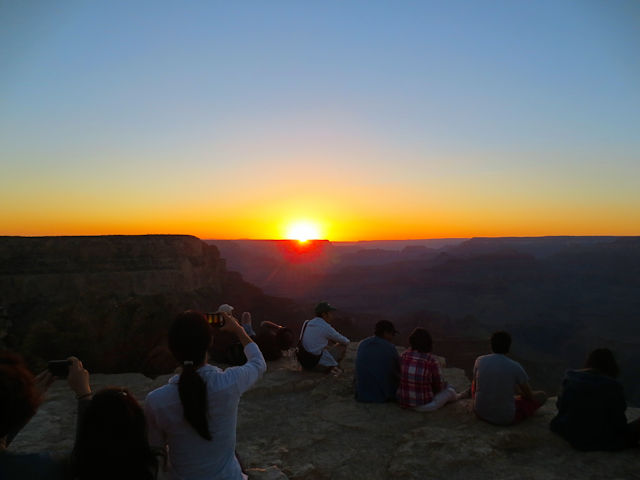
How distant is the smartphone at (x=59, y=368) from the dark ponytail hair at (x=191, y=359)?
0.52 meters

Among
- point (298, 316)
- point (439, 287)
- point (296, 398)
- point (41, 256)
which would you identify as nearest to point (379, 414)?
point (296, 398)

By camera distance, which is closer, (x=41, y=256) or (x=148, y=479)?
(x=148, y=479)

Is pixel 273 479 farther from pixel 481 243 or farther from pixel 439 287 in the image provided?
pixel 481 243

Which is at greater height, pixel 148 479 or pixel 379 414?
pixel 148 479

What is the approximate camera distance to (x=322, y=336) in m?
7.19

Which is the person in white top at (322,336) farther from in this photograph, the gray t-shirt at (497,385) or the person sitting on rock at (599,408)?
the person sitting on rock at (599,408)

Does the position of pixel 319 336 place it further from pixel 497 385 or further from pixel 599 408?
pixel 599 408

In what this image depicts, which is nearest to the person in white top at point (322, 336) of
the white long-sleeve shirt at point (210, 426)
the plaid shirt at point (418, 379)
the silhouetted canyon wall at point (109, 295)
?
the plaid shirt at point (418, 379)

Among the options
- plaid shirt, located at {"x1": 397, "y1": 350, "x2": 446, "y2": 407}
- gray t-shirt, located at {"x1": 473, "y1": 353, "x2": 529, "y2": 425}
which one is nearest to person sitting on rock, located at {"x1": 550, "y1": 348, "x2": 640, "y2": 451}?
gray t-shirt, located at {"x1": 473, "y1": 353, "x2": 529, "y2": 425}

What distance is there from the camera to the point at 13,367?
1803mm

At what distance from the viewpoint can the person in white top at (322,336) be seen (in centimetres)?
708

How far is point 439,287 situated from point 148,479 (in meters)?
57.7

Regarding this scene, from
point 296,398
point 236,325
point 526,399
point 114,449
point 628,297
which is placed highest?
point 236,325

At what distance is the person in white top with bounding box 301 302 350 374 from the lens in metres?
7.08
